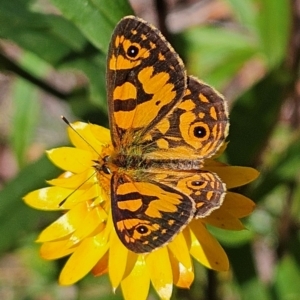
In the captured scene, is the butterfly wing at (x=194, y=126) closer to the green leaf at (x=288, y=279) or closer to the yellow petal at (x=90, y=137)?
the yellow petal at (x=90, y=137)

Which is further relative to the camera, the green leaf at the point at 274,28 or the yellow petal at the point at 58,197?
the green leaf at the point at 274,28

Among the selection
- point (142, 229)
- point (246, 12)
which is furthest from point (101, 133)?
point (246, 12)

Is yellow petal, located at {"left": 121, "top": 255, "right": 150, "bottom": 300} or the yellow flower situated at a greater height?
the yellow flower

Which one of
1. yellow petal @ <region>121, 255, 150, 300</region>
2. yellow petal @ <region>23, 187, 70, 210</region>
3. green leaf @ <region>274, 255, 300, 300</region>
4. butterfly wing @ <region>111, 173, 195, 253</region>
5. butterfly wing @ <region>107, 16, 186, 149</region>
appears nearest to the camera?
butterfly wing @ <region>111, 173, 195, 253</region>

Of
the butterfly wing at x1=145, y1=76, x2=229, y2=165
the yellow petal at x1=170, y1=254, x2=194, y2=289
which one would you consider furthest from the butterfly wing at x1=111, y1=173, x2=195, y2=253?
the yellow petal at x1=170, y1=254, x2=194, y2=289

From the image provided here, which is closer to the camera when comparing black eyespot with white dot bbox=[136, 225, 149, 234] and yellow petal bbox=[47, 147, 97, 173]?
black eyespot with white dot bbox=[136, 225, 149, 234]

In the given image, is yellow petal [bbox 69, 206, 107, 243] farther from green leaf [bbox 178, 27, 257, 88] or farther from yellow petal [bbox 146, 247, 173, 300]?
green leaf [bbox 178, 27, 257, 88]

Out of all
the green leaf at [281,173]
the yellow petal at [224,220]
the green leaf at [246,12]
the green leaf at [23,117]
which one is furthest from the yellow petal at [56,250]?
the green leaf at [246,12]

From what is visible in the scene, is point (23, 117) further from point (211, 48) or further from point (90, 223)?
point (90, 223)
